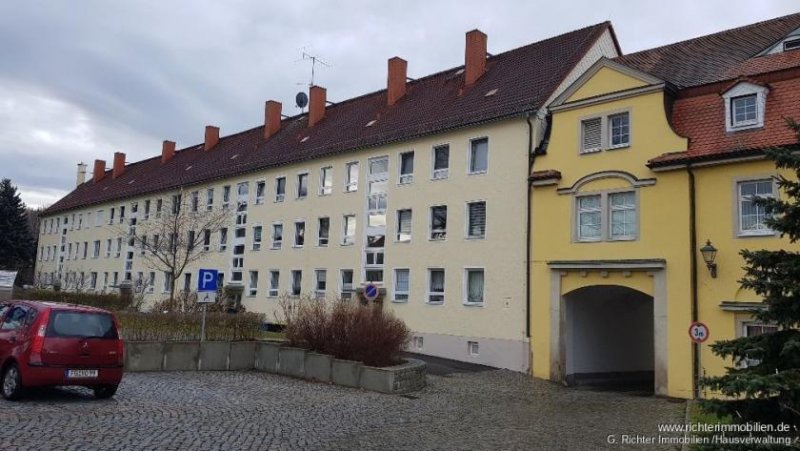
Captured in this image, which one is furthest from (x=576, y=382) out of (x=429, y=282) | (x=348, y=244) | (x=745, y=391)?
(x=745, y=391)

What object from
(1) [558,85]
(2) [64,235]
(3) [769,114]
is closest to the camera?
(3) [769,114]

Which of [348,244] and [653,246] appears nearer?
[653,246]

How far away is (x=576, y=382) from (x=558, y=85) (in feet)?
34.0

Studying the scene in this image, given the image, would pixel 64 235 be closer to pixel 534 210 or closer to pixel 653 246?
pixel 534 210

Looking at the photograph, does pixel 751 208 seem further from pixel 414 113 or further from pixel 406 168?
pixel 414 113

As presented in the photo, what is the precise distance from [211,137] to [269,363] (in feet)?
112

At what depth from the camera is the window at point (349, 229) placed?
30791mm

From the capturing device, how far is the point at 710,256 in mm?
17797

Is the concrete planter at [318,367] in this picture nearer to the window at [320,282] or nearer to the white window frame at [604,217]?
the white window frame at [604,217]

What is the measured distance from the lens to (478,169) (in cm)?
2569

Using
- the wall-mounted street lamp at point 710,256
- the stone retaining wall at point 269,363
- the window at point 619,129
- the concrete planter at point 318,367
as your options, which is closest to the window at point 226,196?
the stone retaining wall at point 269,363

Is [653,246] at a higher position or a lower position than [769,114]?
lower

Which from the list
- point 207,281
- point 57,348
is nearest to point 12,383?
point 57,348

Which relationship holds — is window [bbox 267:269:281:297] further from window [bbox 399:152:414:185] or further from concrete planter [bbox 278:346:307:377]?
concrete planter [bbox 278:346:307:377]
